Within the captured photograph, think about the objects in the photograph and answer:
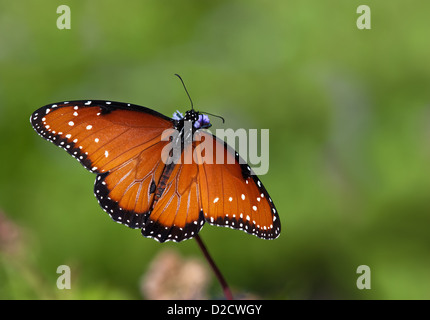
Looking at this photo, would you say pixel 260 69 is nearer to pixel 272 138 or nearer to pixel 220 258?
pixel 272 138

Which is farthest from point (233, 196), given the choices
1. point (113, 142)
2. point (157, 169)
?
point (113, 142)

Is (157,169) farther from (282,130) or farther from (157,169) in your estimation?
(282,130)

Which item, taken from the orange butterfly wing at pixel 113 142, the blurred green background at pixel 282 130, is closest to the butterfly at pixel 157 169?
the orange butterfly wing at pixel 113 142

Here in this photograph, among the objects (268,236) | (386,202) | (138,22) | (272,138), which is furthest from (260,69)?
(268,236)

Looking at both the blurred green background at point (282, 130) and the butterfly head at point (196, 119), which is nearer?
the butterfly head at point (196, 119)

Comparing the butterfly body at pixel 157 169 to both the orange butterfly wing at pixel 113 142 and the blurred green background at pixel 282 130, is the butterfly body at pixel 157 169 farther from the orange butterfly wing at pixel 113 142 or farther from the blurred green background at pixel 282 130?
the blurred green background at pixel 282 130

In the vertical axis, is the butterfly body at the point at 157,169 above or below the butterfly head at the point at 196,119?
below
